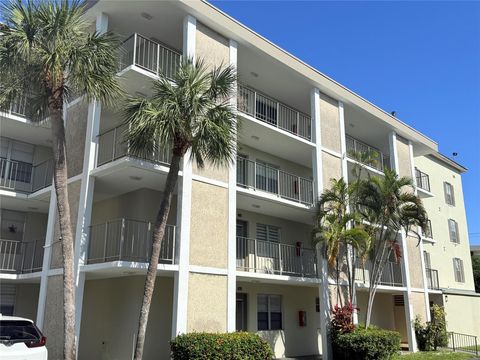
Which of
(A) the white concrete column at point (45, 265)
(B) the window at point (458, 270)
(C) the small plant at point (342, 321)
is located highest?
(B) the window at point (458, 270)

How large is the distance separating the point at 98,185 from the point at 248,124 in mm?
6250

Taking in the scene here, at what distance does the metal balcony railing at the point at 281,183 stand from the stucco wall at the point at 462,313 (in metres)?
12.9

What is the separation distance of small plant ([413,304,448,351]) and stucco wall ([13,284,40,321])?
18.2 m

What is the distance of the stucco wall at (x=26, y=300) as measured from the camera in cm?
1828

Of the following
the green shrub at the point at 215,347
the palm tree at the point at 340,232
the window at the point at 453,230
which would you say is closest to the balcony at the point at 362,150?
the palm tree at the point at 340,232

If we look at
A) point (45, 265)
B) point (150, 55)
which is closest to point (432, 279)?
point (150, 55)

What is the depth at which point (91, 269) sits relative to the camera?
13742mm

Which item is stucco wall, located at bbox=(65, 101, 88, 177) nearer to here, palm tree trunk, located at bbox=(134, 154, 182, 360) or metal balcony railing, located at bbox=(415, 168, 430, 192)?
palm tree trunk, located at bbox=(134, 154, 182, 360)

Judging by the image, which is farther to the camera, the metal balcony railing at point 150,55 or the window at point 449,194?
the window at point 449,194

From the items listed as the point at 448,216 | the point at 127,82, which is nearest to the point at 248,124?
the point at 127,82

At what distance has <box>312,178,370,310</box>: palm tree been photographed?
A: 18.0 metres

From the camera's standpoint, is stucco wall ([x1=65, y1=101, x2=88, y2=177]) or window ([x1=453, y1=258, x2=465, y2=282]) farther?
window ([x1=453, y1=258, x2=465, y2=282])

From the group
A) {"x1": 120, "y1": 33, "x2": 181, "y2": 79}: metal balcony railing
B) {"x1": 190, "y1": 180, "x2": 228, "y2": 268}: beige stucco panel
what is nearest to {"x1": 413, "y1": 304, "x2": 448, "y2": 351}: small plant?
{"x1": 190, "y1": 180, "x2": 228, "y2": 268}: beige stucco panel

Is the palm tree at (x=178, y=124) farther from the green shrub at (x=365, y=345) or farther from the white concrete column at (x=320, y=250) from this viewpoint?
the green shrub at (x=365, y=345)
